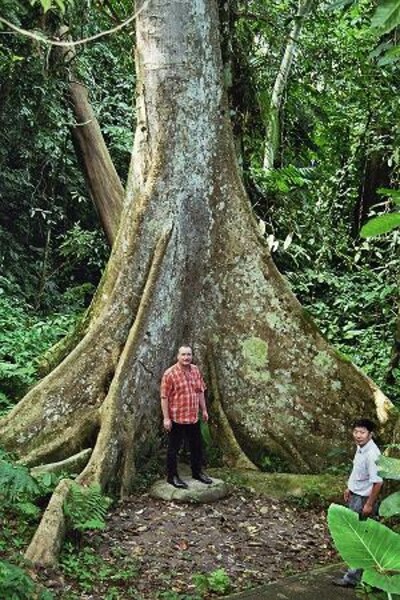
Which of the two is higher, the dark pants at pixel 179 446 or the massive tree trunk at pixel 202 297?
the massive tree trunk at pixel 202 297

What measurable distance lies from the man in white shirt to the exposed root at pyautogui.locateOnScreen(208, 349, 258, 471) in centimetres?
187

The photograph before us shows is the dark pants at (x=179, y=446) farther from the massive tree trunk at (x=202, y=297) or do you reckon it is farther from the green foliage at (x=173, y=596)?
the green foliage at (x=173, y=596)

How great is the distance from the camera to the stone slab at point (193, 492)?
22.6ft

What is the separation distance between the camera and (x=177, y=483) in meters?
7.07

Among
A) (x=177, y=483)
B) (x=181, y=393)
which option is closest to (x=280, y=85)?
(x=181, y=393)

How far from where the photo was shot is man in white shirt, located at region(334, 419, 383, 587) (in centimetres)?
553

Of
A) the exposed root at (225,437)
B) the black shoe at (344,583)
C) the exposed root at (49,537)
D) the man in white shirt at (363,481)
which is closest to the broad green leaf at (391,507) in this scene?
the man in white shirt at (363,481)

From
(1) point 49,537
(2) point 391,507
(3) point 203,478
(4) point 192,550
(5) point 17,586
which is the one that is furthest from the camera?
(3) point 203,478

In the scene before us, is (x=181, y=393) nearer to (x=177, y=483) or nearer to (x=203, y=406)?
→ (x=203, y=406)

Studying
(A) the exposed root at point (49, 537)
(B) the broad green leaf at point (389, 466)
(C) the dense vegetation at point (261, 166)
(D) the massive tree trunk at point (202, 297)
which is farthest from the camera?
(C) the dense vegetation at point (261, 166)

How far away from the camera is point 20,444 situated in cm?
709

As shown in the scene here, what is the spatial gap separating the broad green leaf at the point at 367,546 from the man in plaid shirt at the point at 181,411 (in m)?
3.84

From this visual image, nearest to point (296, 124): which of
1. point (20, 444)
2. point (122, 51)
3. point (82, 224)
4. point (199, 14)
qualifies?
point (122, 51)

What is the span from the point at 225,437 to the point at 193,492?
0.91m
